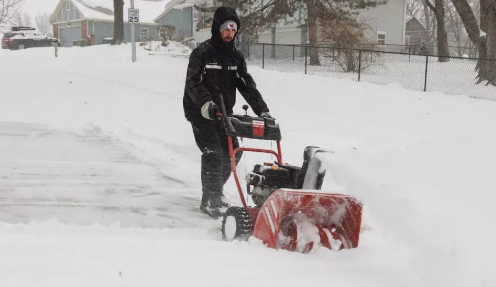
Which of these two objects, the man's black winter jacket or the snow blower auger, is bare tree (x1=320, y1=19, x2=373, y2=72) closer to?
the man's black winter jacket

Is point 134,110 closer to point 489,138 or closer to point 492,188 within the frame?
point 489,138

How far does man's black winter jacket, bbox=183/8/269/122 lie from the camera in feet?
17.2

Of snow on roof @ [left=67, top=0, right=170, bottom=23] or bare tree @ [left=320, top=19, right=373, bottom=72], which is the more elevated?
snow on roof @ [left=67, top=0, right=170, bottom=23]

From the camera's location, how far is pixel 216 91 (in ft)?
17.8

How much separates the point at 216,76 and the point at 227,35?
1.34ft

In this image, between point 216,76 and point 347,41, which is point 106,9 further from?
point 216,76

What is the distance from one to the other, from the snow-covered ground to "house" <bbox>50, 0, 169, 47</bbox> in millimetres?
A: 44195

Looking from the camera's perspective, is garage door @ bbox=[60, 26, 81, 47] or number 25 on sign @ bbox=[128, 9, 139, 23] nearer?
number 25 on sign @ bbox=[128, 9, 139, 23]

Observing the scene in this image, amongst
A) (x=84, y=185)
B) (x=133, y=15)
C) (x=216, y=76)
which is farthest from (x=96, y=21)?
(x=216, y=76)

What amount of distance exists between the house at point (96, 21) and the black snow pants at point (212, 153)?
2057 inches

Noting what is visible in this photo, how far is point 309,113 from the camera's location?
1280 cm

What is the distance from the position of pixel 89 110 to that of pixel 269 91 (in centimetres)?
559

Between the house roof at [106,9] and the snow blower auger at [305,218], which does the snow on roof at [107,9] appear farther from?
the snow blower auger at [305,218]

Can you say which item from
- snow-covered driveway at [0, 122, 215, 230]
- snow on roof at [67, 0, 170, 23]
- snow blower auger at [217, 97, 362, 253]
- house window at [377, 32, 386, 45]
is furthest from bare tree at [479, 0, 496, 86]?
snow on roof at [67, 0, 170, 23]
